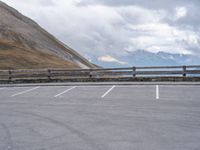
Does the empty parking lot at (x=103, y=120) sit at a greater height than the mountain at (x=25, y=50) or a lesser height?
lesser

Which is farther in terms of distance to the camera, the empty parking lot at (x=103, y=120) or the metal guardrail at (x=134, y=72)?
the metal guardrail at (x=134, y=72)

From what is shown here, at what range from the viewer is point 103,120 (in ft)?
38.7

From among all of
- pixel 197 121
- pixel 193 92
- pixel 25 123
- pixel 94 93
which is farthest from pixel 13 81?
pixel 197 121

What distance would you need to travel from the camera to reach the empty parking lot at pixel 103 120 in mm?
8750

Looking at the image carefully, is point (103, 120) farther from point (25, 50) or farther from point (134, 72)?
point (25, 50)

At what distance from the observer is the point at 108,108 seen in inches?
569

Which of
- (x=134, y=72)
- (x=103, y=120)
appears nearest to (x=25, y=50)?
(x=134, y=72)

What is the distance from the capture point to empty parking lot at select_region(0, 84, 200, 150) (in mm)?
8750

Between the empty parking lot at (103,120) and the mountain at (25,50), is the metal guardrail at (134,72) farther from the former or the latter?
the mountain at (25,50)

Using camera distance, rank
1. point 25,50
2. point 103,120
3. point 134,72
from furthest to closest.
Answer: point 25,50, point 134,72, point 103,120

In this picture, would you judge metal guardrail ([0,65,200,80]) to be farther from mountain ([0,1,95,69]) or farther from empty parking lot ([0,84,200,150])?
mountain ([0,1,95,69])

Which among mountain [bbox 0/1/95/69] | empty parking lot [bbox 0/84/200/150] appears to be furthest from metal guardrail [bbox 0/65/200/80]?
mountain [bbox 0/1/95/69]

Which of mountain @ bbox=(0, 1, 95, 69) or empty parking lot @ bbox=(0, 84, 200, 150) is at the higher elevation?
mountain @ bbox=(0, 1, 95, 69)

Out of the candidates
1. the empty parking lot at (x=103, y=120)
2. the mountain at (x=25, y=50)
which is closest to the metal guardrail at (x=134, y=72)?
the empty parking lot at (x=103, y=120)
